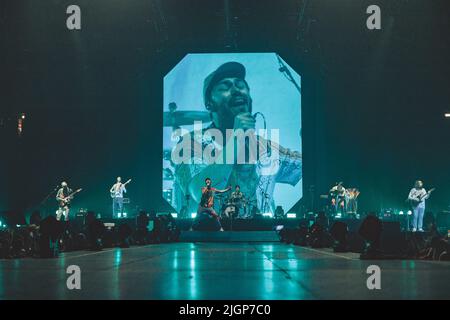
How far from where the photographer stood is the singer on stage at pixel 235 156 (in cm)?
2252

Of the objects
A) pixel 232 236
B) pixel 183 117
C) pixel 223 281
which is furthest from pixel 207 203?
pixel 223 281

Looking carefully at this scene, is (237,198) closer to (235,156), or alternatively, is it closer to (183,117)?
(235,156)

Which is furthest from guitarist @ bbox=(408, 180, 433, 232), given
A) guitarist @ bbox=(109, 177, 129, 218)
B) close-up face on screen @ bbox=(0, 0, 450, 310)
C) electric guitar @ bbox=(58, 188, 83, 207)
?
electric guitar @ bbox=(58, 188, 83, 207)

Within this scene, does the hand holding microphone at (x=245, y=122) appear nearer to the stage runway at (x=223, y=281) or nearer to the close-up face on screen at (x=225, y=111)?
the close-up face on screen at (x=225, y=111)

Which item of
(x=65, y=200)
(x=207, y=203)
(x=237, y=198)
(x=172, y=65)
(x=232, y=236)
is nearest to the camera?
(x=232, y=236)

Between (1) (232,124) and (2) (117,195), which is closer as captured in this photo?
(2) (117,195)

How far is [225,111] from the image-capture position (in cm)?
2297

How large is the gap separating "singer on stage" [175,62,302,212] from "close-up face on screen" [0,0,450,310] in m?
0.04

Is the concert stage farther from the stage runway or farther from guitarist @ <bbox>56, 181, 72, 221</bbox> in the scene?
the stage runway

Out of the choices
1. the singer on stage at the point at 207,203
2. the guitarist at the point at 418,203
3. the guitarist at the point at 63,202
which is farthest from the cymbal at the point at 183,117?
the guitarist at the point at 418,203

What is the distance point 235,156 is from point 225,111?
164 cm

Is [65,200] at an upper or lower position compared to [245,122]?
lower

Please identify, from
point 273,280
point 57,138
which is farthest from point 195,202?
point 273,280

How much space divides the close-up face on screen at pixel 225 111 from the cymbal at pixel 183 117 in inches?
2.8
